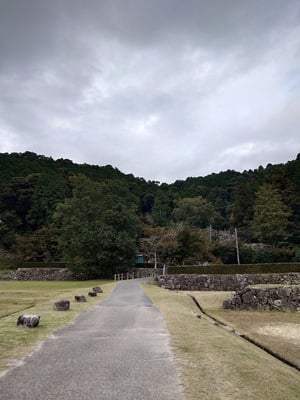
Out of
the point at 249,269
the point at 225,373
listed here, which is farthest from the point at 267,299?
the point at 249,269

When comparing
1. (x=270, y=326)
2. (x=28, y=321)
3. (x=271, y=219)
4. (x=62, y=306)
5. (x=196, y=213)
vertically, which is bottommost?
(x=270, y=326)

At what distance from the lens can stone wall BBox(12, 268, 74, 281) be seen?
5428 cm

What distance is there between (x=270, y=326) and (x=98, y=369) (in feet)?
33.1

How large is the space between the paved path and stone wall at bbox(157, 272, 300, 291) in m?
26.8

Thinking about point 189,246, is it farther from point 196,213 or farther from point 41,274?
point 196,213

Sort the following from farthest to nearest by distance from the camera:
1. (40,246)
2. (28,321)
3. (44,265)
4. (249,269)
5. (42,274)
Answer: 1. (40,246)
2. (44,265)
3. (42,274)
4. (249,269)
5. (28,321)

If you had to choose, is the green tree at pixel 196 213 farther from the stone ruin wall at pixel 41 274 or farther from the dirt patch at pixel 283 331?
the dirt patch at pixel 283 331

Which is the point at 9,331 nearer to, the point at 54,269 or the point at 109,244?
the point at 109,244

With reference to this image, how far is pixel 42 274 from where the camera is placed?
55500mm

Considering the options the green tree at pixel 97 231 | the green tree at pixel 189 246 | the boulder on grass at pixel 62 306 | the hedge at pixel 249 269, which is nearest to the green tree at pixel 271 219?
the green tree at pixel 189 246

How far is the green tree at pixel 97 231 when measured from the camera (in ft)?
156

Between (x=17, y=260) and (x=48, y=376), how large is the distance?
60.0 m

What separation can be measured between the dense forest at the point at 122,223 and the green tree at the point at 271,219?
15cm

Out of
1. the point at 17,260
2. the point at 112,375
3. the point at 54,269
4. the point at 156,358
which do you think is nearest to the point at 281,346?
the point at 156,358
